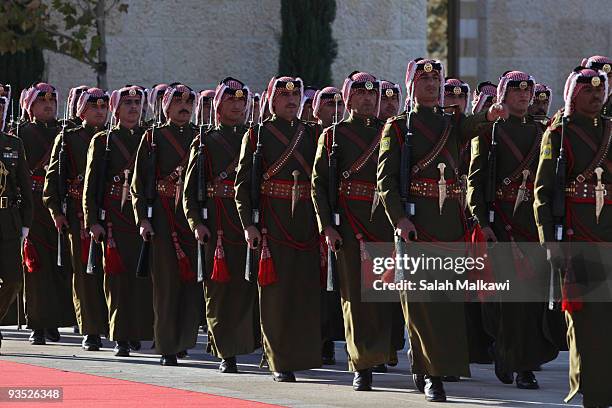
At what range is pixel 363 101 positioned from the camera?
12688mm

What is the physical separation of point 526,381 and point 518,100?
204 cm

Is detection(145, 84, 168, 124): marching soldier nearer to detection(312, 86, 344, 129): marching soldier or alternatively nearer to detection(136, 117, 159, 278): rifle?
detection(136, 117, 159, 278): rifle

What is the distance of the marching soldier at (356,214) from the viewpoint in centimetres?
1239

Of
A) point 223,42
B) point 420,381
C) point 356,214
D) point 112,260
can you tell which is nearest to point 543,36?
point 223,42

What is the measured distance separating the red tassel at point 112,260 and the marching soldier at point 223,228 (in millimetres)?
1257

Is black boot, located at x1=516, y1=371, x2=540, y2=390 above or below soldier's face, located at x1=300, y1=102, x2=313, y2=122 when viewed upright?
below

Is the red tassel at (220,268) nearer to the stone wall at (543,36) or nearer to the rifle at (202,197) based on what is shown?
the rifle at (202,197)

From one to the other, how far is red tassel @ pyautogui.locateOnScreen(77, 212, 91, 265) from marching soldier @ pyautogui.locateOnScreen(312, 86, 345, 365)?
2.27 m

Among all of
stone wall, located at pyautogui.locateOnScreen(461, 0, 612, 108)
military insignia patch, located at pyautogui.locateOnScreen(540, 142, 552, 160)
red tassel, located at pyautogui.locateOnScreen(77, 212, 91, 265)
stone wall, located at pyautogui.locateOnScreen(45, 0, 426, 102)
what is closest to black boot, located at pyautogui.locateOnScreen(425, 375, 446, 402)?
military insignia patch, located at pyautogui.locateOnScreen(540, 142, 552, 160)

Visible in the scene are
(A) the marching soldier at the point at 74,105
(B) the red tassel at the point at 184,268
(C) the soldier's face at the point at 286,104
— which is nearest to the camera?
(C) the soldier's face at the point at 286,104

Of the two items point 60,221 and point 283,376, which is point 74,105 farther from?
point 283,376

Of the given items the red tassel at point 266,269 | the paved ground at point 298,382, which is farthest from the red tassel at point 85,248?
the red tassel at point 266,269

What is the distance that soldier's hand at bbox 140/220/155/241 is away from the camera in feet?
46.8

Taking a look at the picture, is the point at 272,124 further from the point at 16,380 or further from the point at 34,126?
the point at 34,126
